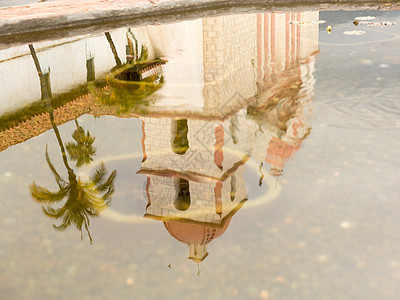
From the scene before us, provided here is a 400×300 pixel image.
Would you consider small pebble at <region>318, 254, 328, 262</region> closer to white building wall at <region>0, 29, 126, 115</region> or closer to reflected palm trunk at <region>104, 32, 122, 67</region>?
white building wall at <region>0, 29, 126, 115</region>

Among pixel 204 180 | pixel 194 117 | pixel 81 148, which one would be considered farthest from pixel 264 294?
pixel 194 117

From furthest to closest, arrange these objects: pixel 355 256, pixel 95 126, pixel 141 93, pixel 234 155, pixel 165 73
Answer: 1. pixel 165 73
2. pixel 141 93
3. pixel 95 126
4. pixel 234 155
5. pixel 355 256

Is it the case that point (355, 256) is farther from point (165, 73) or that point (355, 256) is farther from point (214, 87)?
point (165, 73)

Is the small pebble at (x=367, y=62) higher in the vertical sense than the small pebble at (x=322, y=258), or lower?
higher

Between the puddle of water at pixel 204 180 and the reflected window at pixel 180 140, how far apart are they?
2.7 inches

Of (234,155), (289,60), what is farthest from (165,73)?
(234,155)

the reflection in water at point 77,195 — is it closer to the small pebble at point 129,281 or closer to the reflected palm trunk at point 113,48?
the small pebble at point 129,281

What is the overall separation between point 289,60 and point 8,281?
6344 millimetres

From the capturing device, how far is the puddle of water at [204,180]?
281cm

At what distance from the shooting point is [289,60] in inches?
319

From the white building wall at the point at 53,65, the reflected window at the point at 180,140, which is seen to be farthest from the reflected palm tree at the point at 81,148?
the white building wall at the point at 53,65

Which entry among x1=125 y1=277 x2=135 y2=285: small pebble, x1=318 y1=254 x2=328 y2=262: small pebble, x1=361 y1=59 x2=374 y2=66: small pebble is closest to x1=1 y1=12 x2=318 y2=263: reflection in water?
x1=125 y1=277 x2=135 y2=285: small pebble

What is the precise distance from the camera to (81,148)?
15.6 feet

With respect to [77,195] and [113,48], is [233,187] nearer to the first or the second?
[77,195]
